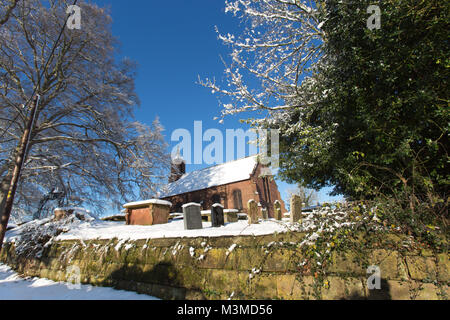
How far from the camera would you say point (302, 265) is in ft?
10.7

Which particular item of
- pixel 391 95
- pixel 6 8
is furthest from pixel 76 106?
pixel 391 95

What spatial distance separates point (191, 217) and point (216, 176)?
2196 cm

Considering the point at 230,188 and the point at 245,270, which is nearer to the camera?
the point at 245,270

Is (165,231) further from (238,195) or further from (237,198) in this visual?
(238,195)

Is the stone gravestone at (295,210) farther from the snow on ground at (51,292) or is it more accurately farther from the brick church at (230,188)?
the brick church at (230,188)

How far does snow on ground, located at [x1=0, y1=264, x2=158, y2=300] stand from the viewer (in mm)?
4705

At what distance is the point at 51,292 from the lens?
17.9 feet

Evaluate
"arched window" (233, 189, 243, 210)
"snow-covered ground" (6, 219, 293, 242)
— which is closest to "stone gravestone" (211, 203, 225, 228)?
"snow-covered ground" (6, 219, 293, 242)

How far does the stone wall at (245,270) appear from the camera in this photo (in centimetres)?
273

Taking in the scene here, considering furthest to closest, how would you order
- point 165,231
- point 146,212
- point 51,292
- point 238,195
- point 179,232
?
1. point 238,195
2. point 146,212
3. point 165,231
4. point 51,292
5. point 179,232

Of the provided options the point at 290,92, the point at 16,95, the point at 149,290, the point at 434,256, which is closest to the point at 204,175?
the point at 16,95

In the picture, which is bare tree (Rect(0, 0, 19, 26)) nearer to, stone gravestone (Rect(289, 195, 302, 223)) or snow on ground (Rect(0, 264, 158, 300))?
snow on ground (Rect(0, 264, 158, 300))

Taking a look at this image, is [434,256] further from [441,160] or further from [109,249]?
[109,249]

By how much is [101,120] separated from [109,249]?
8.46m
